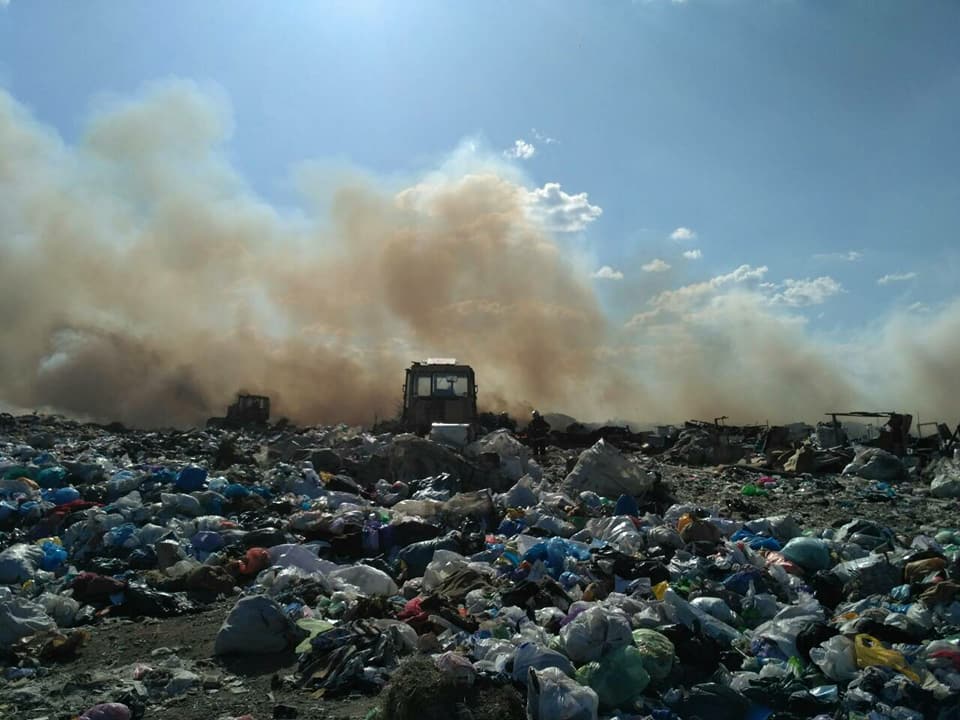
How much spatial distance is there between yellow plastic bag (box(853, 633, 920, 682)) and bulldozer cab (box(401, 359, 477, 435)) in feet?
29.5

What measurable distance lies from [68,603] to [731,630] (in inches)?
159

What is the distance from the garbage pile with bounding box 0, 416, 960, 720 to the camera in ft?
9.82

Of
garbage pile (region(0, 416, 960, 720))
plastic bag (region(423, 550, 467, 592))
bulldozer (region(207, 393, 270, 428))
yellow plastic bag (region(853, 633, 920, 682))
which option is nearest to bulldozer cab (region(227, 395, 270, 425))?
bulldozer (region(207, 393, 270, 428))

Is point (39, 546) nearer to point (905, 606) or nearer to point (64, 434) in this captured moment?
point (905, 606)

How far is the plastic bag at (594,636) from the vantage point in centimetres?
315

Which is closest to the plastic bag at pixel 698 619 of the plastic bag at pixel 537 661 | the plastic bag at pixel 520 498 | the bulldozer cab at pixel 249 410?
the plastic bag at pixel 537 661

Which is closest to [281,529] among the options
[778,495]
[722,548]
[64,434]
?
[722,548]

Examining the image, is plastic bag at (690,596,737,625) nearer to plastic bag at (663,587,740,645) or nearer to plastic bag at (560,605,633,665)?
plastic bag at (663,587,740,645)

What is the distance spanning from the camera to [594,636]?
3.17 metres

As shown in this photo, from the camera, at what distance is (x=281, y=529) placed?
6.24m

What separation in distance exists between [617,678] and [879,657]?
124 cm

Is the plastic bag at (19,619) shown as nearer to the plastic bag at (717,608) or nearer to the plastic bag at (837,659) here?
the plastic bag at (717,608)

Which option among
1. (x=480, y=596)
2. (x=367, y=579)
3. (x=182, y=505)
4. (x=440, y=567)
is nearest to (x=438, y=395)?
(x=182, y=505)

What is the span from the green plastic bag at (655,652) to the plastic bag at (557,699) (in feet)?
1.66
